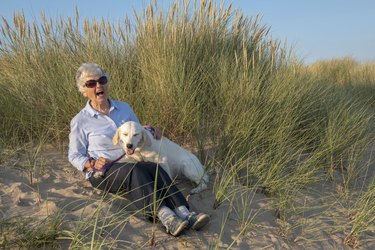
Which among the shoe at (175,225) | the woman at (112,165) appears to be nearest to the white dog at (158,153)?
the woman at (112,165)

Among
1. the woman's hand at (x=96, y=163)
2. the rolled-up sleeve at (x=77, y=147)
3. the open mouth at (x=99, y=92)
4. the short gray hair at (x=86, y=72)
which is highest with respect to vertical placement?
the short gray hair at (x=86, y=72)

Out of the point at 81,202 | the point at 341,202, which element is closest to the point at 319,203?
the point at 341,202

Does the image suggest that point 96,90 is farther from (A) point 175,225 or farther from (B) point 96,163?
(A) point 175,225

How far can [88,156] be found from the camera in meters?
3.09

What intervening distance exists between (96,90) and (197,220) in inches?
58.1

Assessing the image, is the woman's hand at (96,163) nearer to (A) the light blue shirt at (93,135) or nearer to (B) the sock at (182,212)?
(A) the light blue shirt at (93,135)

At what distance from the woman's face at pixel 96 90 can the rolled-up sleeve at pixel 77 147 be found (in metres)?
0.27

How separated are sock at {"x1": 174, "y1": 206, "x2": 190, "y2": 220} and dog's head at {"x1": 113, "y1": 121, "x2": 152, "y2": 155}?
615 millimetres

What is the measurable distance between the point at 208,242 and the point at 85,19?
3.80 m

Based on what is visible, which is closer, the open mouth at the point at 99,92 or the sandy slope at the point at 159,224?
the sandy slope at the point at 159,224

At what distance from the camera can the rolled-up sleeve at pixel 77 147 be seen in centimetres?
294

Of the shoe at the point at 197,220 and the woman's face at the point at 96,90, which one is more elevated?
the woman's face at the point at 96,90

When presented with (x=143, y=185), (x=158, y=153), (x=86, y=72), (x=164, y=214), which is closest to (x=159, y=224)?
(x=164, y=214)

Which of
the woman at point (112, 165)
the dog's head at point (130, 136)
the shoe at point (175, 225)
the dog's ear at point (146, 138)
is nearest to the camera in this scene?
the shoe at point (175, 225)
